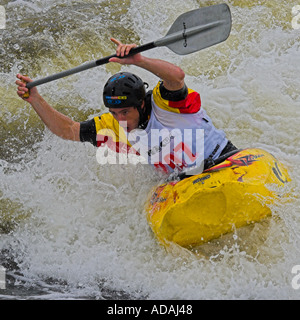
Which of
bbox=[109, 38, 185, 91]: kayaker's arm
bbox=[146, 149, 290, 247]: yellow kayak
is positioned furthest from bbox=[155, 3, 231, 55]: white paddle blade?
bbox=[146, 149, 290, 247]: yellow kayak

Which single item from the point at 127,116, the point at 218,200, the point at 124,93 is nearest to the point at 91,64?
the point at 124,93

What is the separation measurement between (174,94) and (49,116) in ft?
3.17

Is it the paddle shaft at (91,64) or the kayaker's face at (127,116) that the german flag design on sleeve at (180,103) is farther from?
the paddle shaft at (91,64)

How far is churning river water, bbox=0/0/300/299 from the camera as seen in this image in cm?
335

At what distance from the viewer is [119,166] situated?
4.29 m

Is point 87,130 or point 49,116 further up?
point 49,116

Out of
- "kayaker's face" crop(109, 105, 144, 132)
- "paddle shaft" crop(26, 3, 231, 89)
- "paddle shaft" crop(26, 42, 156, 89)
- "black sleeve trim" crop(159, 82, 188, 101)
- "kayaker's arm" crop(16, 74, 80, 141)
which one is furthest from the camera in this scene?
"kayaker's arm" crop(16, 74, 80, 141)

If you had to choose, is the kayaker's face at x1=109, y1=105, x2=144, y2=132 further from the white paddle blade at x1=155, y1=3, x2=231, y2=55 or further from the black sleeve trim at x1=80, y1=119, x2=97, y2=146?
the white paddle blade at x1=155, y1=3, x2=231, y2=55

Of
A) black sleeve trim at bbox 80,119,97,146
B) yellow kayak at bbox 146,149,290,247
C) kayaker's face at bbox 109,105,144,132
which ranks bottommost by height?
yellow kayak at bbox 146,149,290,247

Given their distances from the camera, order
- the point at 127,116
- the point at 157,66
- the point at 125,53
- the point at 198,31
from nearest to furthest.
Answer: the point at 125,53, the point at 157,66, the point at 198,31, the point at 127,116

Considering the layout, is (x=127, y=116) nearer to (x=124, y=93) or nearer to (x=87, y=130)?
(x=124, y=93)

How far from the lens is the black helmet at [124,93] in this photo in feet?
10.8

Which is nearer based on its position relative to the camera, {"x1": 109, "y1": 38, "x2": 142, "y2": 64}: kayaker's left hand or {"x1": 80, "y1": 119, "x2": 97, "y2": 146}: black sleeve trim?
{"x1": 109, "y1": 38, "x2": 142, "y2": 64}: kayaker's left hand
